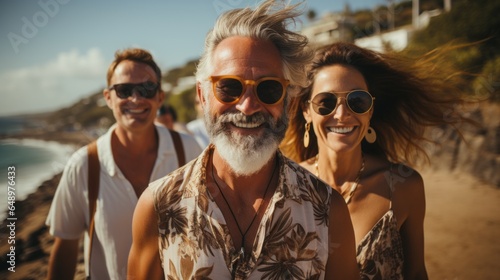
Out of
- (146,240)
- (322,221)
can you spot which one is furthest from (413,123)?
(146,240)

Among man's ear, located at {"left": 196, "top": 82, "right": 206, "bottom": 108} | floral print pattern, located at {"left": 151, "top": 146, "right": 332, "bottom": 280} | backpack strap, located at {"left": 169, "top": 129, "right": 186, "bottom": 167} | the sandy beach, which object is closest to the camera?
floral print pattern, located at {"left": 151, "top": 146, "right": 332, "bottom": 280}

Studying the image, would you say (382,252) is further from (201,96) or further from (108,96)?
(108,96)

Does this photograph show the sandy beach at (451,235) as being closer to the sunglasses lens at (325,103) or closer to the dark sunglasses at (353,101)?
the dark sunglasses at (353,101)

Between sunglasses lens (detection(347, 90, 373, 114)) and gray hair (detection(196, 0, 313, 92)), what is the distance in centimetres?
69

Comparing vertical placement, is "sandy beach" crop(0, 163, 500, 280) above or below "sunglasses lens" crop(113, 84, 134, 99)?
below

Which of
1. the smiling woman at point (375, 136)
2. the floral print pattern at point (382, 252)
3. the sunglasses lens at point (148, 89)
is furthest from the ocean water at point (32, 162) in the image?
the floral print pattern at point (382, 252)

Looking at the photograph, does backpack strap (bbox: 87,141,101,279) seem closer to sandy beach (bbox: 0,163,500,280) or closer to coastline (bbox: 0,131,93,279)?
coastline (bbox: 0,131,93,279)

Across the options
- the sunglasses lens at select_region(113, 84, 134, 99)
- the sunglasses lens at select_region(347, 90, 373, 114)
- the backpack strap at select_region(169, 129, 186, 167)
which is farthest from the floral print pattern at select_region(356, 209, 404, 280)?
the sunglasses lens at select_region(113, 84, 134, 99)

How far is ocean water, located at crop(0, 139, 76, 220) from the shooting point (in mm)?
17125

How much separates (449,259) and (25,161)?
35.1 metres

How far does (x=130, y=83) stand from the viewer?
2861 millimetres

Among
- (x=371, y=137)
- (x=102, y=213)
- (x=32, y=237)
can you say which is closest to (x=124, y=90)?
(x=102, y=213)

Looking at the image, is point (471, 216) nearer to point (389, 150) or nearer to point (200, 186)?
point (389, 150)

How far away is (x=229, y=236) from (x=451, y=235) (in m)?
7.39
